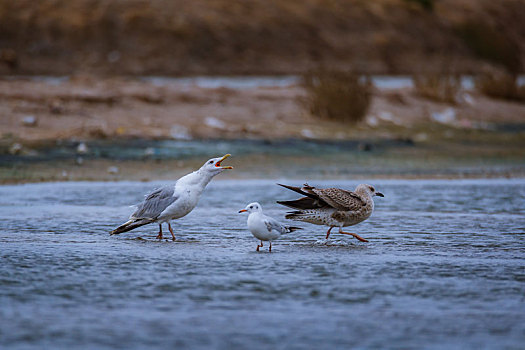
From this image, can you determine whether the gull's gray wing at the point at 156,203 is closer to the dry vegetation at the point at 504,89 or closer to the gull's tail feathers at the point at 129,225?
the gull's tail feathers at the point at 129,225

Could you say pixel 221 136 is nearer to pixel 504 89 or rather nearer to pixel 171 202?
pixel 171 202

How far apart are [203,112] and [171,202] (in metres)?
12.0

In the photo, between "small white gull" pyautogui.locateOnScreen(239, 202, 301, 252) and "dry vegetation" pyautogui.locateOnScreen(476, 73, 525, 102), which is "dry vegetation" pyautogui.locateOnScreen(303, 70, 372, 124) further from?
"small white gull" pyautogui.locateOnScreen(239, 202, 301, 252)

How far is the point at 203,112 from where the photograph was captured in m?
20.6

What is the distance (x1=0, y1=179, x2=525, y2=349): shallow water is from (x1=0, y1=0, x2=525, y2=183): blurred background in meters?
4.39

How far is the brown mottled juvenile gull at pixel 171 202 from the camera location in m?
8.71

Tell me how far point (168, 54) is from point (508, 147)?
32204 mm

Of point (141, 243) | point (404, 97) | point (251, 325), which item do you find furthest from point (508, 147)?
point (251, 325)

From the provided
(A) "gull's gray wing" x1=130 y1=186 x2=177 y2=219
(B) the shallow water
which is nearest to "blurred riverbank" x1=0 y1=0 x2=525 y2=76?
(B) the shallow water

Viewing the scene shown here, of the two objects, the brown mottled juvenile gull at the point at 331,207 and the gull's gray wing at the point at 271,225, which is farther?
the brown mottled juvenile gull at the point at 331,207

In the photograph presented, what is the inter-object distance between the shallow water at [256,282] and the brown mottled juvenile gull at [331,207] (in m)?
0.22

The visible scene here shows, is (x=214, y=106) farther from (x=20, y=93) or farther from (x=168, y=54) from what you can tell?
(x=168, y=54)

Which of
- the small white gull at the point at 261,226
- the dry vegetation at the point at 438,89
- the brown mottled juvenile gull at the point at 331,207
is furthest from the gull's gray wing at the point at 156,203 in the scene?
the dry vegetation at the point at 438,89

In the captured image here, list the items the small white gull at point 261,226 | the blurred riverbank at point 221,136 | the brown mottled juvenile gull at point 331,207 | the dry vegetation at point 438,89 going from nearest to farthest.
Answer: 1. the small white gull at point 261,226
2. the brown mottled juvenile gull at point 331,207
3. the blurred riverbank at point 221,136
4. the dry vegetation at point 438,89
